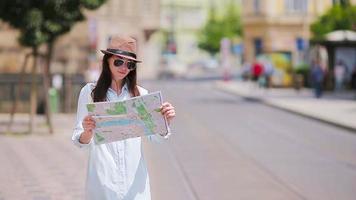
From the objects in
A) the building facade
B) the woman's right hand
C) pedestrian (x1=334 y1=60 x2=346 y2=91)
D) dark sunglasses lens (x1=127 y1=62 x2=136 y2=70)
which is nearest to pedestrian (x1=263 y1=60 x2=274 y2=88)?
pedestrian (x1=334 y1=60 x2=346 y2=91)

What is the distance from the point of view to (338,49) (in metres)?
41.8

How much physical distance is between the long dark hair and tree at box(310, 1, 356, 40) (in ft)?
163

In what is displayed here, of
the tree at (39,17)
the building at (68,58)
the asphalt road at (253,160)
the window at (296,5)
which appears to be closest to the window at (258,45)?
the window at (296,5)

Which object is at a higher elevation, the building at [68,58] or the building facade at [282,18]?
the building facade at [282,18]

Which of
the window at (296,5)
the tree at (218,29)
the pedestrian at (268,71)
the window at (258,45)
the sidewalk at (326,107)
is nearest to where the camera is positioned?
the sidewalk at (326,107)

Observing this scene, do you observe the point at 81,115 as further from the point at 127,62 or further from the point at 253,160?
the point at 253,160

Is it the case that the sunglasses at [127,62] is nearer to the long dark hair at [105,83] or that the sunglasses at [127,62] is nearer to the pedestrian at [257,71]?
the long dark hair at [105,83]

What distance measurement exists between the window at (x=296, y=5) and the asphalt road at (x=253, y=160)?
4365 cm

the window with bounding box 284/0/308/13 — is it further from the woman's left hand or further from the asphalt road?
the woman's left hand

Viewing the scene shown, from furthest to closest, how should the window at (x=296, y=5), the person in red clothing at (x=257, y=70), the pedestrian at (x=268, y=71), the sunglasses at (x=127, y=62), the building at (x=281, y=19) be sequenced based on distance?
the window at (x=296, y=5) < the building at (x=281, y=19) < the pedestrian at (x=268, y=71) < the person in red clothing at (x=257, y=70) < the sunglasses at (x=127, y=62)

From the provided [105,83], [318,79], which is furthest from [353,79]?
[105,83]

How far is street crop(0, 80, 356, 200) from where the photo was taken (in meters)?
10.8

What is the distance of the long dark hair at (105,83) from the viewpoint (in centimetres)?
506

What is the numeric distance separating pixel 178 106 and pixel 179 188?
71.4 ft
